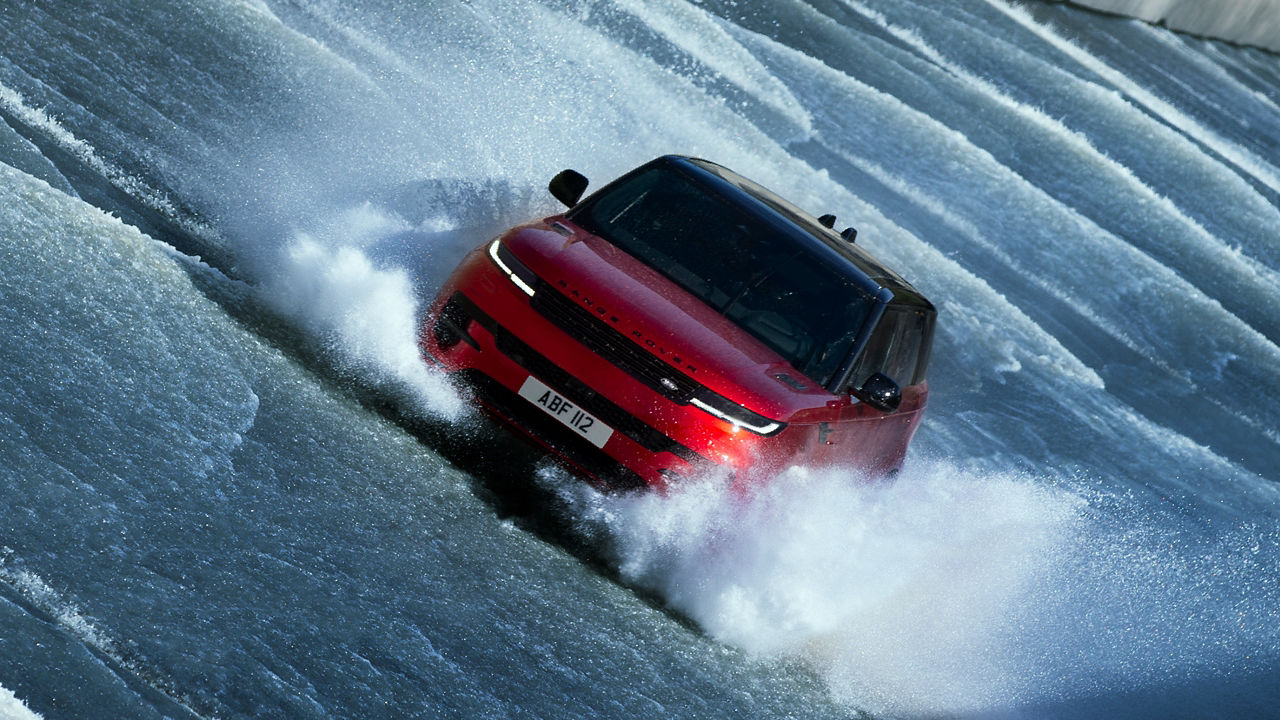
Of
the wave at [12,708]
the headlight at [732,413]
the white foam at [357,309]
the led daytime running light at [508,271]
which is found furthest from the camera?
the white foam at [357,309]

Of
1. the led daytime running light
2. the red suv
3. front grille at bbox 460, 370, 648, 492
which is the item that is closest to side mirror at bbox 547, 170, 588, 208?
the red suv

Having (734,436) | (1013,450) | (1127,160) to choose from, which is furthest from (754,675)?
(1127,160)

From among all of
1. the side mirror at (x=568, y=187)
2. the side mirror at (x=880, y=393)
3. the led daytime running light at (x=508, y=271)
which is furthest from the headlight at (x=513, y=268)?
the side mirror at (x=880, y=393)

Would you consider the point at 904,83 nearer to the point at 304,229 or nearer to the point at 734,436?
the point at 304,229

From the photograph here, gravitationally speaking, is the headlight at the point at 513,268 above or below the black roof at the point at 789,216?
below

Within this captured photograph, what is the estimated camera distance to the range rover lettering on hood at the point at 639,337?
6703 millimetres

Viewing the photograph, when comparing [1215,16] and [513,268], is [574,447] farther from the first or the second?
[1215,16]

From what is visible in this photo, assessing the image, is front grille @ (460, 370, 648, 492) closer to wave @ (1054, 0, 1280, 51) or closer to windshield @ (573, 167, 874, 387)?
windshield @ (573, 167, 874, 387)

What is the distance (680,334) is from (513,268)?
867mm

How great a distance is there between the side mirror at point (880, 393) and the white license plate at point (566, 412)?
65.5 inches

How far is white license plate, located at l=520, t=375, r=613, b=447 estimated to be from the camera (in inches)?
257

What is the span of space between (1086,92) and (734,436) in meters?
20.0

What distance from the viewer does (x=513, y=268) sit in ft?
23.3

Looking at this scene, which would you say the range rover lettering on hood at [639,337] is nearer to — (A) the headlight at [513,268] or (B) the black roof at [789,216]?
(A) the headlight at [513,268]
